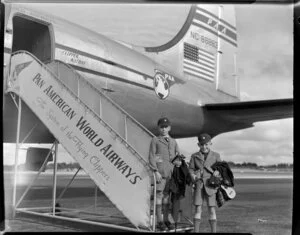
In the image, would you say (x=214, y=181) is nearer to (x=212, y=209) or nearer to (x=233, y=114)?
(x=212, y=209)

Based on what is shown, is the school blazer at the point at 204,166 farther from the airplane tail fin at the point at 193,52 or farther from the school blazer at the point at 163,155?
the airplane tail fin at the point at 193,52

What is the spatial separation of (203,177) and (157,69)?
4.32 metres

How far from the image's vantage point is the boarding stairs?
4.04m

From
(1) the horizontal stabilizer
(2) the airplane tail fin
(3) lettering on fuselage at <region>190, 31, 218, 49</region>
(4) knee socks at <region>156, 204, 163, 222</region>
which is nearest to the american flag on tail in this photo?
(2) the airplane tail fin

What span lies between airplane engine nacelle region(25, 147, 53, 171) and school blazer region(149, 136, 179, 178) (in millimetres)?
1668

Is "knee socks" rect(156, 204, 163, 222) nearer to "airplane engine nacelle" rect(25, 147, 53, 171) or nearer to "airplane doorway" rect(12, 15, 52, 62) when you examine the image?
"airplane engine nacelle" rect(25, 147, 53, 171)

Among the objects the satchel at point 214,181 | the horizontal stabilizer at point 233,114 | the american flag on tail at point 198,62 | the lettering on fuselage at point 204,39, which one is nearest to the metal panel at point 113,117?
the satchel at point 214,181

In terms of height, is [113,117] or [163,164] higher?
[113,117]

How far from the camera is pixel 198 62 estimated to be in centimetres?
954

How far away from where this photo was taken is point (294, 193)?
300 cm

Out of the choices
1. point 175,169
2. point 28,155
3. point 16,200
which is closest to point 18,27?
point 28,155

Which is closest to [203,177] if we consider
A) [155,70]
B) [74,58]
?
[74,58]

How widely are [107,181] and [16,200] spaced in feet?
5.28

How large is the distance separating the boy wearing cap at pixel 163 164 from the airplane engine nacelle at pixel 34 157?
168 centimetres
